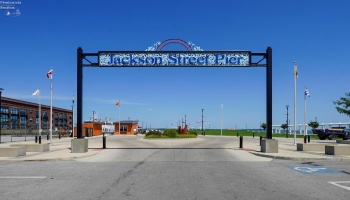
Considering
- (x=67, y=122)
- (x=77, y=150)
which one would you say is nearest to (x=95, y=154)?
(x=77, y=150)

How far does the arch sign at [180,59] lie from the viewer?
78.2 feet

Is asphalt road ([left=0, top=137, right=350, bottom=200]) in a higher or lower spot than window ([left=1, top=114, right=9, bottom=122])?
lower

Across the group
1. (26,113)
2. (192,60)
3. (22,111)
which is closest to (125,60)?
(192,60)

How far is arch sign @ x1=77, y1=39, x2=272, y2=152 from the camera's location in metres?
23.8

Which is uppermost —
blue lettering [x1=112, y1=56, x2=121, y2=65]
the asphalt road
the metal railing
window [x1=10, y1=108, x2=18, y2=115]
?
blue lettering [x1=112, y1=56, x2=121, y2=65]

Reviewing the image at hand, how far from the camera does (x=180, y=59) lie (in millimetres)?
23984

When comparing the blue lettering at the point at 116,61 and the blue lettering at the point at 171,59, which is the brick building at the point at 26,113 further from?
the blue lettering at the point at 171,59

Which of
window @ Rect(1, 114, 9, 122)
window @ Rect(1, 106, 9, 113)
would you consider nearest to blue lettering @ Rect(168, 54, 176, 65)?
window @ Rect(1, 114, 9, 122)

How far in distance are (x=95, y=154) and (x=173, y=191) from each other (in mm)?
14101

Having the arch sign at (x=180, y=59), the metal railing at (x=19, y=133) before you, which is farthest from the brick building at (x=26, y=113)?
the arch sign at (x=180, y=59)

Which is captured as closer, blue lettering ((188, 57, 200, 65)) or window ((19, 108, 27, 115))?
blue lettering ((188, 57, 200, 65))

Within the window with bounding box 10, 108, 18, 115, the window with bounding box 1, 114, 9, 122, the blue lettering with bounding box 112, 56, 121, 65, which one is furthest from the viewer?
the window with bounding box 10, 108, 18, 115

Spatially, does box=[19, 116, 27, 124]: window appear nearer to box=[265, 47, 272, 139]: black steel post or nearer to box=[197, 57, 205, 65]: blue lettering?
box=[197, 57, 205, 65]: blue lettering

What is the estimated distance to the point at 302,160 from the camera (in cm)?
1989
